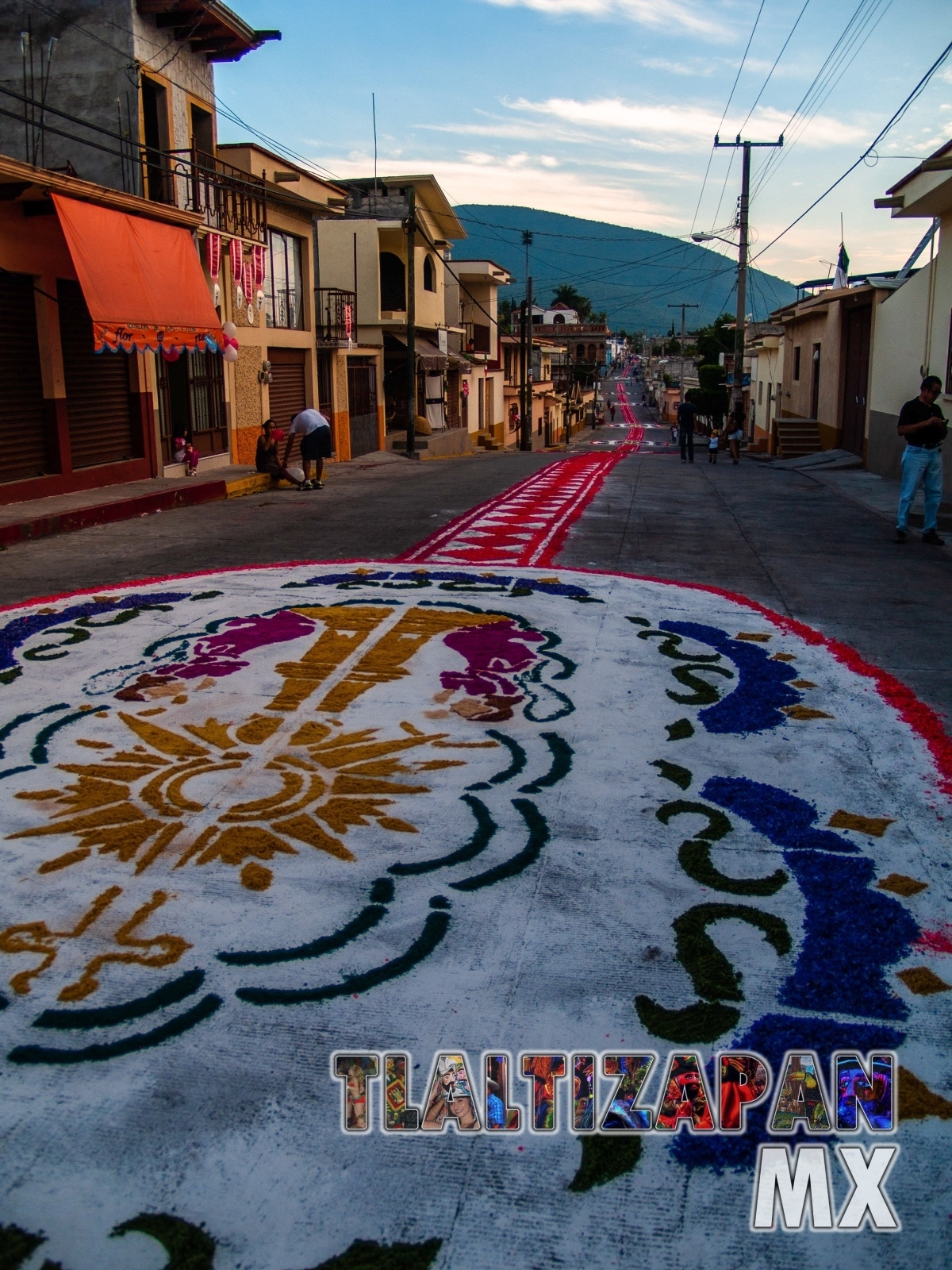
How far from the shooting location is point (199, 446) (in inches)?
723

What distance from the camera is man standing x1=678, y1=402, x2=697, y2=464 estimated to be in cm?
2377

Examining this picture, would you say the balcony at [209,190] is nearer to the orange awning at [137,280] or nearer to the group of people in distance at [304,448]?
the orange awning at [137,280]

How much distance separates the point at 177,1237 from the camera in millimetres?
2146

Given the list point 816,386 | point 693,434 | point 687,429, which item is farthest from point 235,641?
point 816,386

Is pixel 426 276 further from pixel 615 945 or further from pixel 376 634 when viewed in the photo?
pixel 615 945

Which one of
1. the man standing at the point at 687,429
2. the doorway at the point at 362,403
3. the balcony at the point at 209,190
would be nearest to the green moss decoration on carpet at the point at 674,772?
the balcony at the point at 209,190

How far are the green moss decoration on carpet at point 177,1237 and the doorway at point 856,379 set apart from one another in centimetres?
2141

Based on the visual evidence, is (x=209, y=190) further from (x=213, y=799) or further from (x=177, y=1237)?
(x=177, y=1237)

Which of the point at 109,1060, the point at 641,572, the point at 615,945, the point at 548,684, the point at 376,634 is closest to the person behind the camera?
the point at 109,1060

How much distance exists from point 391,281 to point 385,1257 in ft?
110

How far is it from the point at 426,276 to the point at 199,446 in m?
18.4

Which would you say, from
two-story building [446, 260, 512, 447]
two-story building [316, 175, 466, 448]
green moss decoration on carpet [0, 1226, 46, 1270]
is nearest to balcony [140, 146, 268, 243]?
two-story building [316, 175, 466, 448]

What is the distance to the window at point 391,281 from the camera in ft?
109

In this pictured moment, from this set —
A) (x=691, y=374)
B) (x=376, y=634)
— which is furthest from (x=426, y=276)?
(x=691, y=374)
